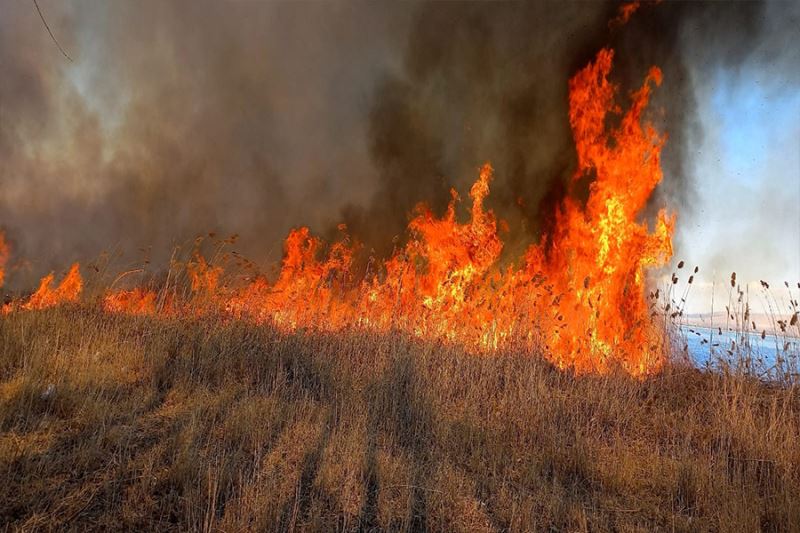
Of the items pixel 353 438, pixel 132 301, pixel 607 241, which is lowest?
pixel 353 438

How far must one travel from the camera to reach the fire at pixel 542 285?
22.9ft

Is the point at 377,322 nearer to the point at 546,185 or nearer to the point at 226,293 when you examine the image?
the point at 226,293

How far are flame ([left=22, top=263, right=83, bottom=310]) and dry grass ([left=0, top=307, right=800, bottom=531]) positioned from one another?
807 mm

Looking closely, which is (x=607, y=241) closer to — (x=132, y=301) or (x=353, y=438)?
(x=353, y=438)

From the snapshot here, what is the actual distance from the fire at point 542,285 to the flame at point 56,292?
0.10 feet

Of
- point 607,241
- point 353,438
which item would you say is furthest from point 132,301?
point 607,241

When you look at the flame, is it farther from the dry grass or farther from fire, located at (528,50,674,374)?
fire, located at (528,50,674,374)

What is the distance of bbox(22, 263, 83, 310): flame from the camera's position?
22.6 ft

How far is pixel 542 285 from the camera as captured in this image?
8234 millimetres

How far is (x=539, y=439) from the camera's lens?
4500 millimetres

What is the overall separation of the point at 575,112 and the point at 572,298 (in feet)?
14.8

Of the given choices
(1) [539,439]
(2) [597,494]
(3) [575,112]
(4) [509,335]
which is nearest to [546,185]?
(3) [575,112]

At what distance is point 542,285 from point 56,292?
9195 mm

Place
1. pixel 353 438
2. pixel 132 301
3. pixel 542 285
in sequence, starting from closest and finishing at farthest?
pixel 353 438
pixel 132 301
pixel 542 285
